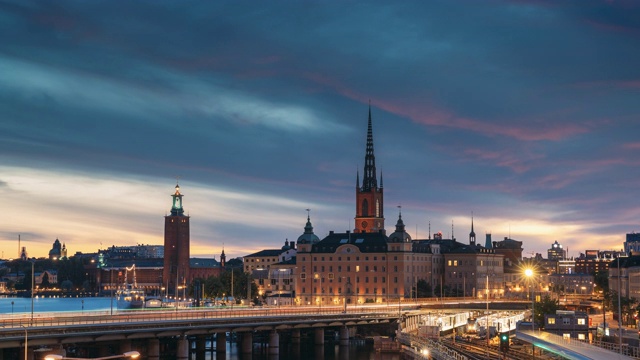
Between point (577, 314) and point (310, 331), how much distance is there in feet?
160

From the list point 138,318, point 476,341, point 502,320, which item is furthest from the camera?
point 502,320

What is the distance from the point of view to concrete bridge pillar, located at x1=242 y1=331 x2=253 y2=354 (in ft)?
431

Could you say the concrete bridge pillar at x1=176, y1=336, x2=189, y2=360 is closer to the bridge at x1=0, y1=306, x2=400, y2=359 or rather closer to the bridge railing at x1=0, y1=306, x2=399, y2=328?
the bridge at x1=0, y1=306, x2=400, y2=359

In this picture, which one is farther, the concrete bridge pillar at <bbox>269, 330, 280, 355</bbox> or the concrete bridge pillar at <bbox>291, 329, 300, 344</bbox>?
the concrete bridge pillar at <bbox>291, 329, 300, 344</bbox>

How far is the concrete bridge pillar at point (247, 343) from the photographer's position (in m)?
131

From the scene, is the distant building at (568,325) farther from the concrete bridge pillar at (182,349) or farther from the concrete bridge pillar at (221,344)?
the concrete bridge pillar at (182,349)

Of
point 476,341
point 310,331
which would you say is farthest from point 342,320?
point 476,341

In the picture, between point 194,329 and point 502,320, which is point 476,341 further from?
point 194,329

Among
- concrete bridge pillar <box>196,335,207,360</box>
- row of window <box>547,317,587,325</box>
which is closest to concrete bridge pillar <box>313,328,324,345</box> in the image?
concrete bridge pillar <box>196,335,207,360</box>

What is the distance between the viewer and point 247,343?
132 meters

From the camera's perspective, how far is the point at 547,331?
116 metres

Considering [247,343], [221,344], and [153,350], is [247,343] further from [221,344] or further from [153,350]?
[153,350]

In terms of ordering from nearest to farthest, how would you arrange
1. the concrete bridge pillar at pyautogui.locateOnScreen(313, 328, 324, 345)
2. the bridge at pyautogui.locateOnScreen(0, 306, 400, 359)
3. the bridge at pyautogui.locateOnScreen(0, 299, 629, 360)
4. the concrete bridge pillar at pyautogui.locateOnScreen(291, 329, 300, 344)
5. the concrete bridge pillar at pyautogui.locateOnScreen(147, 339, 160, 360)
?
the bridge at pyautogui.locateOnScreen(0, 299, 629, 360), the bridge at pyautogui.locateOnScreen(0, 306, 400, 359), the concrete bridge pillar at pyautogui.locateOnScreen(147, 339, 160, 360), the concrete bridge pillar at pyautogui.locateOnScreen(313, 328, 324, 345), the concrete bridge pillar at pyautogui.locateOnScreen(291, 329, 300, 344)

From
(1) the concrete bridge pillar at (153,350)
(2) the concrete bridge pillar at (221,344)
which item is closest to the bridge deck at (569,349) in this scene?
(1) the concrete bridge pillar at (153,350)
